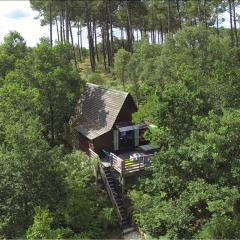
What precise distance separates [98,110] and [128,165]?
6.42 meters

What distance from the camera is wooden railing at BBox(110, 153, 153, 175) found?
25.1m

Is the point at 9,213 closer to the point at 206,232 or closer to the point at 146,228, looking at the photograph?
the point at 146,228

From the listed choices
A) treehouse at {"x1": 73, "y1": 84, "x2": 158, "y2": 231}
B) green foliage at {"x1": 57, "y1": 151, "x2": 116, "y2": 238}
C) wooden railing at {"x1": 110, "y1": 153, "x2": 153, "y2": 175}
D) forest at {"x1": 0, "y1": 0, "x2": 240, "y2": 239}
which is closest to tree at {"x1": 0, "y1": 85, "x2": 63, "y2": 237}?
forest at {"x1": 0, "y1": 0, "x2": 240, "y2": 239}

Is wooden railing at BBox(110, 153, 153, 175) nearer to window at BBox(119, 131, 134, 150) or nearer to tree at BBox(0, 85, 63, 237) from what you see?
window at BBox(119, 131, 134, 150)

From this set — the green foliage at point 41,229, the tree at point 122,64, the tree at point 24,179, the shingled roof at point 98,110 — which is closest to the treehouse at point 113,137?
the shingled roof at point 98,110

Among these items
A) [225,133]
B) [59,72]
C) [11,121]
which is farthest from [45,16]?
[225,133]

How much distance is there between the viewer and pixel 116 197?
25.2m

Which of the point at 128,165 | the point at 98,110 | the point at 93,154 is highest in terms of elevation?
the point at 98,110

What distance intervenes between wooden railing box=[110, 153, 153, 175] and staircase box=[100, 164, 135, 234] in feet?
2.52

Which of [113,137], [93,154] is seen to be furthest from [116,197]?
[113,137]

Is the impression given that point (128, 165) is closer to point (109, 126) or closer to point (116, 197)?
point (116, 197)

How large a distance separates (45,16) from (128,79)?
1965cm

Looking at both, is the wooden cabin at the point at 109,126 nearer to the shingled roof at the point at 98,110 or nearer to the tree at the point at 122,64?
the shingled roof at the point at 98,110

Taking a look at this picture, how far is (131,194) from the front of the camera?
24312 mm
